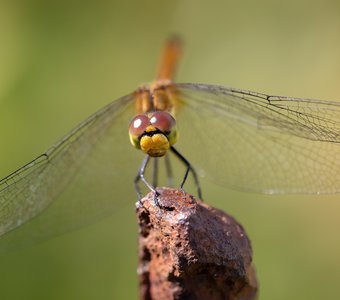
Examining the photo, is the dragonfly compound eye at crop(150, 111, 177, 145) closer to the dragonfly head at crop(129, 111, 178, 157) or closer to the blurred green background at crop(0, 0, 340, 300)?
the dragonfly head at crop(129, 111, 178, 157)

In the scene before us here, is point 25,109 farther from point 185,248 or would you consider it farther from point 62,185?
point 185,248

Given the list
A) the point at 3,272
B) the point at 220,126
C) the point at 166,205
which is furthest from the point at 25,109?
the point at 166,205

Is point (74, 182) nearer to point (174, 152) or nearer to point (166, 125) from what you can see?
point (174, 152)

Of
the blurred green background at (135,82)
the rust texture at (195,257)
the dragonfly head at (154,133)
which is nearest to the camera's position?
the rust texture at (195,257)

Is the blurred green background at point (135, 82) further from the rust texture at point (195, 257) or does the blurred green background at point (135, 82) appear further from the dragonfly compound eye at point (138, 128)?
the rust texture at point (195, 257)

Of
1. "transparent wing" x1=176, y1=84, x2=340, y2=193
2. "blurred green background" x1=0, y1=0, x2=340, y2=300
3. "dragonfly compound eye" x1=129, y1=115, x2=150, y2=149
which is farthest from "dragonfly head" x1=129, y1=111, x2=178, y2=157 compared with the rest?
"blurred green background" x1=0, y1=0, x2=340, y2=300

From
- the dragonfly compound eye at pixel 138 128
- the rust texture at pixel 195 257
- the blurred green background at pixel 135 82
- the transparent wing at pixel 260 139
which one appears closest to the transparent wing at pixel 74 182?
the blurred green background at pixel 135 82

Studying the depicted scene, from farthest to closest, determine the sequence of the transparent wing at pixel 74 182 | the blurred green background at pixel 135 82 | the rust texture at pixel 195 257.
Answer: the blurred green background at pixel 135 82
the transparent wing at pixel 74 182
the rust texture at pixel 195 257
